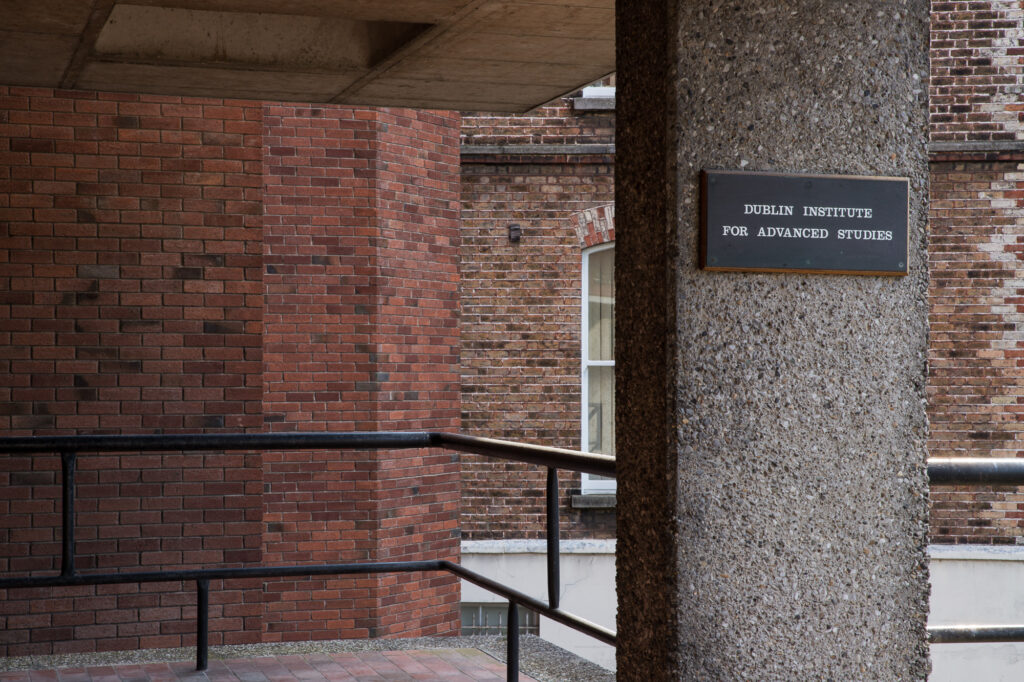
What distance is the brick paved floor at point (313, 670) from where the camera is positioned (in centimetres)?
441

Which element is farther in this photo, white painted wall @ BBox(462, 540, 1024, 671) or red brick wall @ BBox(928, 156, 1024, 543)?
red brick wall @ BBox(928, 156, 1024, 543)

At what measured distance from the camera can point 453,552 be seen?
8.27 metres

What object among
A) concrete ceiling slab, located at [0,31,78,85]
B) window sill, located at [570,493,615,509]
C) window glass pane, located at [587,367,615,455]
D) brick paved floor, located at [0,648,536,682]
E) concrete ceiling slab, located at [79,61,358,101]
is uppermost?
concrete ceiling slab, located at [79,61,358,101]

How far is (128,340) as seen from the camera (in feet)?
22.2

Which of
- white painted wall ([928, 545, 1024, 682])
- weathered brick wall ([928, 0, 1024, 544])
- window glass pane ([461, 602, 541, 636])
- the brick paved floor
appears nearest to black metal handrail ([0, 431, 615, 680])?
the brick paved floor

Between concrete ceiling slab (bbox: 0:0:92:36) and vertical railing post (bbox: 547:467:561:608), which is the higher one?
concrete ceiling slab (bbox: 0:0:92:36)

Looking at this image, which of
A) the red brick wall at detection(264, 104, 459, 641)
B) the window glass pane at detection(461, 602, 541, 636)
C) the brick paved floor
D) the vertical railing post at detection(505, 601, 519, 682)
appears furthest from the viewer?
the window glass pane at detection(461, 602, 541, 636)

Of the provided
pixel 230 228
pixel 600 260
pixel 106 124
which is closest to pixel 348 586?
pixel 230 228

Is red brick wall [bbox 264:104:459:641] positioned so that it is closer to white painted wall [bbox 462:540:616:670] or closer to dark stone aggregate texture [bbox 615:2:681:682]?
white painted wall [bbox 462:540:616:670]

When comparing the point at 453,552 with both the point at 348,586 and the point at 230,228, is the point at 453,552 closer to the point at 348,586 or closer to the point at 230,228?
the point at 348,586

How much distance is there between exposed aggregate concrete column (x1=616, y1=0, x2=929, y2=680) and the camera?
2.26 meters

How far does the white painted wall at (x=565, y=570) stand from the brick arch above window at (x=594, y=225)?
9.56 feet

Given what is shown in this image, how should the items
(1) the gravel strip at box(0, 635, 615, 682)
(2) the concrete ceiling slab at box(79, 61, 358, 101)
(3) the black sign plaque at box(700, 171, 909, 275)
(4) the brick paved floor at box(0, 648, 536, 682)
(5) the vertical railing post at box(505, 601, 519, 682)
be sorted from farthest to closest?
(2) the concrete ceiling slab at box(79, 61, 358, 101), (4) the brick paved floor at box(0, 648, 536, 682), (1) the gravel strip at box(0, 635, 615, 682), (5) the vertical railing post at box(505, 601, 519, 682), (3) the black sign plaque at box(700, 171, 909, 275)

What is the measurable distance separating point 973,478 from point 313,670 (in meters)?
2.71
